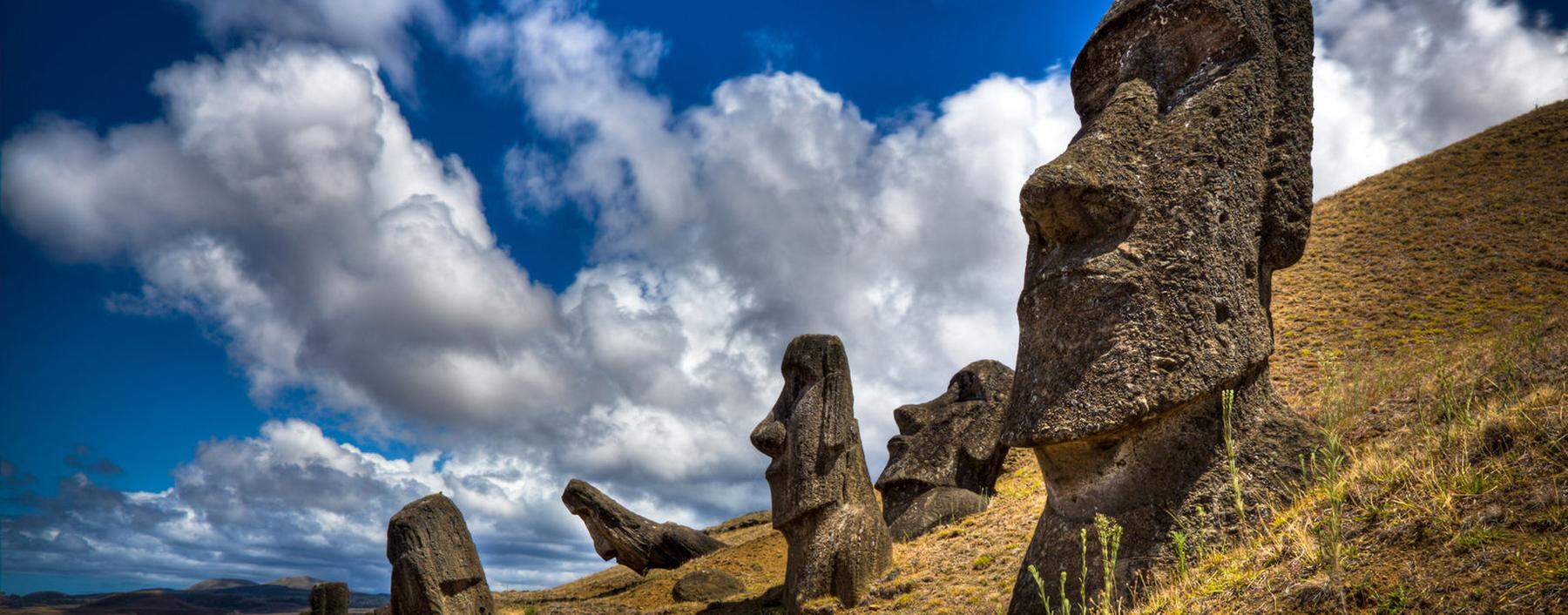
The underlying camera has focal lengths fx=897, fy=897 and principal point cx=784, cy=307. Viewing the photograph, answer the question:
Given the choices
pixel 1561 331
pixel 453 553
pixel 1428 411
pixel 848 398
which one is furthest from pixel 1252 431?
pixel 453 553

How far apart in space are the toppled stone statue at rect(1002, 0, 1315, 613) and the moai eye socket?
0.05 ft

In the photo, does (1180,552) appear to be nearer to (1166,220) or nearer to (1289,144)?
(1166,220)

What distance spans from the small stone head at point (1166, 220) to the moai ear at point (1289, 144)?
15 millimetres

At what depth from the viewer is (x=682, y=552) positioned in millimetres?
22625

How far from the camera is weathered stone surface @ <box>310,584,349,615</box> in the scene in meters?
16.5

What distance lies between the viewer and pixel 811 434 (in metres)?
14.0

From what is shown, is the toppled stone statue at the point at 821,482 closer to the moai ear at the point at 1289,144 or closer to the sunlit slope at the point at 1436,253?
the moai ear at the point at 1289,144

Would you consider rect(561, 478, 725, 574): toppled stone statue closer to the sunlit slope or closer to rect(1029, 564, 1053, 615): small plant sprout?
the sunlit slope

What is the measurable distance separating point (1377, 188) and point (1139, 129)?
40635 mm

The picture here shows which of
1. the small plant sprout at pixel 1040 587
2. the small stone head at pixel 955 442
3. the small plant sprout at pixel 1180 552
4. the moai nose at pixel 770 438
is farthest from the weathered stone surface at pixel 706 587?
the small plant sprout at pixel 1180 552

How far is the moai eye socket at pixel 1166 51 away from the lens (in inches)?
302

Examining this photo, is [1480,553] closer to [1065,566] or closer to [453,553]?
[1065,566]

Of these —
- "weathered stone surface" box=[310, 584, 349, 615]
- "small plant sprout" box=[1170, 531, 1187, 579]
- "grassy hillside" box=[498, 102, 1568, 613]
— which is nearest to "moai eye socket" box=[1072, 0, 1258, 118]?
"grassy hillside" box=[498, 102, 1568, 613]

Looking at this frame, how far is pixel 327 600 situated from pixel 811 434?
981 centimetres
